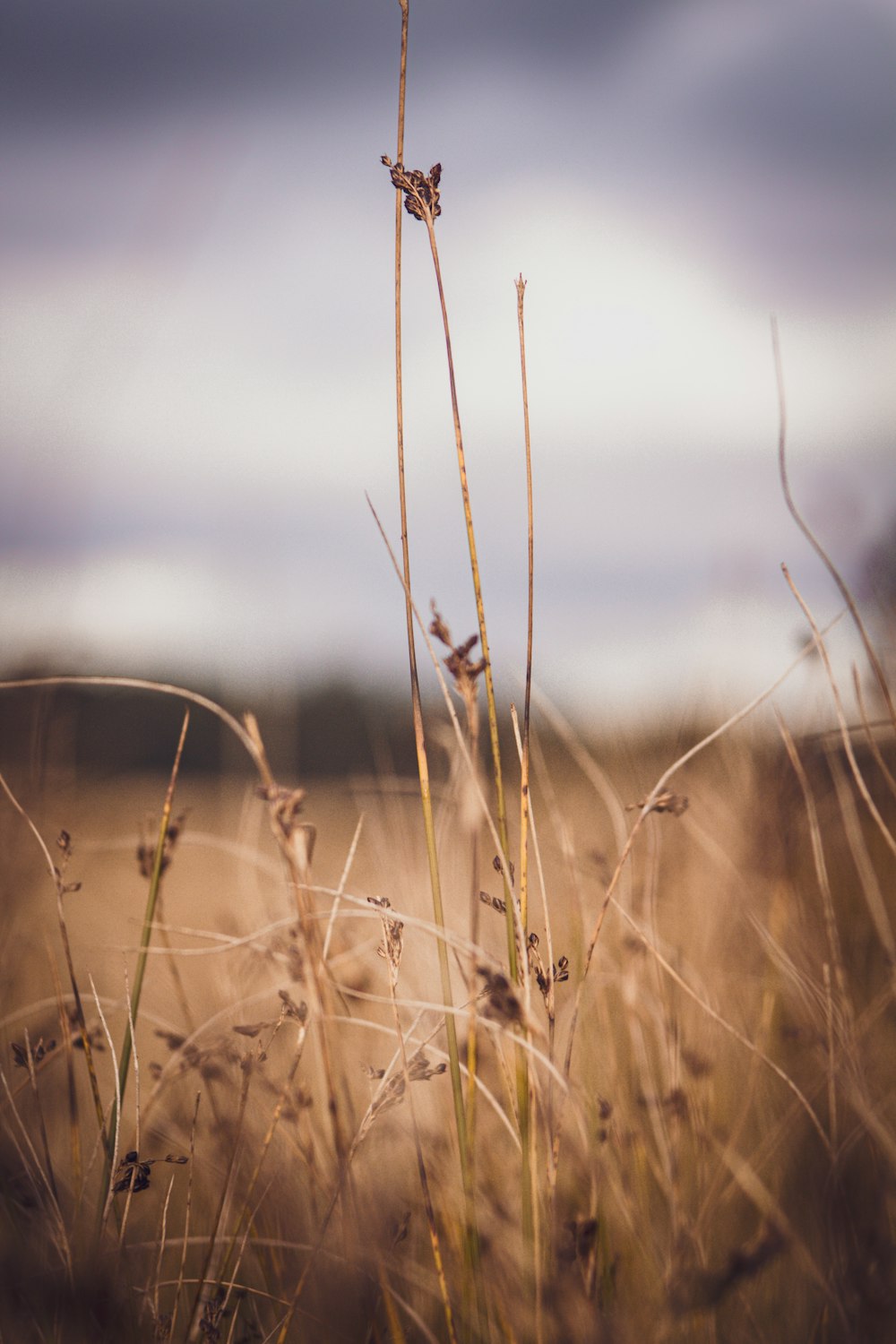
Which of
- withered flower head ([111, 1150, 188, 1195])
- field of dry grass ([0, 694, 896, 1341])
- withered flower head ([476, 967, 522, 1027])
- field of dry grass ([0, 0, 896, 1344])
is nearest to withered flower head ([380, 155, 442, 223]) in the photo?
field of dry grass ([0, 0, 896, 1344])

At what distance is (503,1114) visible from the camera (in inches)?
38.6

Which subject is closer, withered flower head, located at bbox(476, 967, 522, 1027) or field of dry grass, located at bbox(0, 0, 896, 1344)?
withered flower head, located at bbox(476, 967, 522, 1027)

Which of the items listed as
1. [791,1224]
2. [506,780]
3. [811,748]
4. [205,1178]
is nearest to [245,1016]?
[205,1178]

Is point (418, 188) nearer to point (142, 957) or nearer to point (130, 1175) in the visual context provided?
point (142, 957)

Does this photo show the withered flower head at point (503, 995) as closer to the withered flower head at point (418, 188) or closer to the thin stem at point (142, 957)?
the thin stem at point (142, 957)

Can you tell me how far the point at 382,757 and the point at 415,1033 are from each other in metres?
0.70

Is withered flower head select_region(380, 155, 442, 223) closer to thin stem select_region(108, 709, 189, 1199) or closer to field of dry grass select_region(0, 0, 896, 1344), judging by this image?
field of dry grass select_region(0, 0, 896, 1344)

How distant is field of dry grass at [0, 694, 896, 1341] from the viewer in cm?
85

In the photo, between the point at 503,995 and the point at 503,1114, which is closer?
the point at 503,995

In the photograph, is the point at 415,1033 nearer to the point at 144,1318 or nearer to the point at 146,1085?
the point at 144,1318

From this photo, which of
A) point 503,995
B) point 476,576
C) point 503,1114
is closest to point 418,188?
point 476,576

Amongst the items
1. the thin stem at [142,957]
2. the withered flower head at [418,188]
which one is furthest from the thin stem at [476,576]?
the thin stem at [142,957]

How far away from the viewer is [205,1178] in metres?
1.46

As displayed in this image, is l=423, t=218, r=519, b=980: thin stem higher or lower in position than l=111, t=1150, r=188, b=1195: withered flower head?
higher
